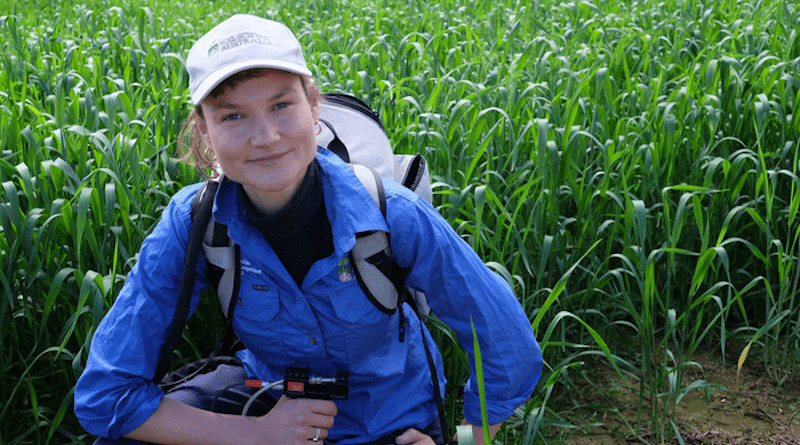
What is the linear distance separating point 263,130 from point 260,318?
0.38 meters

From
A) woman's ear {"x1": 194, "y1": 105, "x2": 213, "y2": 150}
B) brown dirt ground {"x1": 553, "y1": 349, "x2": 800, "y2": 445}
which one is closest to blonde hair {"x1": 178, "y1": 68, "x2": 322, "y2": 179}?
woman's ear {"x1": 194, "y1": 105, "x2": 213, "y2": 150}

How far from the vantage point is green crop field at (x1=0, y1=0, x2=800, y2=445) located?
2025mm

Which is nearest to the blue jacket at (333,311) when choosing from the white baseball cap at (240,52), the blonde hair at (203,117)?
the blonde hair at (203,117)

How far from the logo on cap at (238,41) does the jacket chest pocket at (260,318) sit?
45cm

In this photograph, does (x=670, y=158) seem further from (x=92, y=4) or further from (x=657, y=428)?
(x=92, y=4)

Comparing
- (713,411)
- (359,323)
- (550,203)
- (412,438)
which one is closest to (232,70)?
(359,323)

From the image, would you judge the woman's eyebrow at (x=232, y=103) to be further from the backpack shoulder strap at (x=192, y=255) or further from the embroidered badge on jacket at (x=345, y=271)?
the embroidered badge on jacket at (x=345, y=271)

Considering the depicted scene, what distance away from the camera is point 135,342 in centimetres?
146

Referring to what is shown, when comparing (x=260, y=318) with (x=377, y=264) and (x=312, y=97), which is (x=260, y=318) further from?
(x=312, y=97)

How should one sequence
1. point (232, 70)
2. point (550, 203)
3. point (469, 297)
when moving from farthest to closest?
point (550, 203), point (469, 297), point (232, 70)

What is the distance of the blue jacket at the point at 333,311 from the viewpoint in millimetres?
1419

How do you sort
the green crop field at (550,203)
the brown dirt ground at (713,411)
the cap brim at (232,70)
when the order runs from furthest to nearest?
1. the brown dirt ground at (713,411)
2. the green crop field at (550,203)
3. the cap brim at (232,70)

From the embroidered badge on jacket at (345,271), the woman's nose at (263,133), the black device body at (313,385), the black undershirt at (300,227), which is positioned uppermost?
the woman's nose at (263,133)

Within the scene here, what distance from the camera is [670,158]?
2432 millimetres
